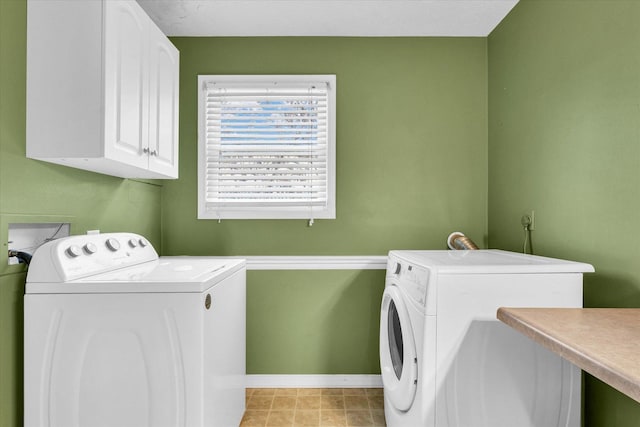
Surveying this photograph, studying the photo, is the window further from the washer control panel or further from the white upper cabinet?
the white upper cabinet

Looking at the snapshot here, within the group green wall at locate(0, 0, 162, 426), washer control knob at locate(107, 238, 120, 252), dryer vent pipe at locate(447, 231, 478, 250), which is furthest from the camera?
dryer vent pipe at locate(447, 231, 478, 250)

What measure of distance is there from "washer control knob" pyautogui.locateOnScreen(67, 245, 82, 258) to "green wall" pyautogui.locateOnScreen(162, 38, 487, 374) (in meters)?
1.06

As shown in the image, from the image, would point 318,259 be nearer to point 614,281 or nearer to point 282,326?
point 282,326

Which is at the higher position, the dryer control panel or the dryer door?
the dryer control panel

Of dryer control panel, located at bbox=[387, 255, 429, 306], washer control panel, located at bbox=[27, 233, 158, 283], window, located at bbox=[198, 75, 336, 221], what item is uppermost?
window, located at bbox=[198, 75, 336, 221]

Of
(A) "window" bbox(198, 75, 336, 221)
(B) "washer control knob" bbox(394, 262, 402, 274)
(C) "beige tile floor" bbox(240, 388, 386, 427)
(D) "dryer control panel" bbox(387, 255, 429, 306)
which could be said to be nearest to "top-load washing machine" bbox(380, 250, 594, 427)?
(D) "dryer control panel" bbox(387, 255, 429, 306)

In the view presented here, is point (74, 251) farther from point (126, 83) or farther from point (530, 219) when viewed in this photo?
point (530, 219)

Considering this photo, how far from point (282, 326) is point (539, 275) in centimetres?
162

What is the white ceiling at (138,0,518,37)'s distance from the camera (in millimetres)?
2100

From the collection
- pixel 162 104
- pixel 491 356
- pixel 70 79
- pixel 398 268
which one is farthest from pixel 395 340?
A: pixel 70 79

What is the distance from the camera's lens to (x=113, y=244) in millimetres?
1707

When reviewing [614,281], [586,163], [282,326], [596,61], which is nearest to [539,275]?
[614,281]

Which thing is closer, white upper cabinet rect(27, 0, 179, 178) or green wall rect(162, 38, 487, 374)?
white upper cabinet rect(27, 0, 179, 178)

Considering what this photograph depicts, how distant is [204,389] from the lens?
135 centimetres
